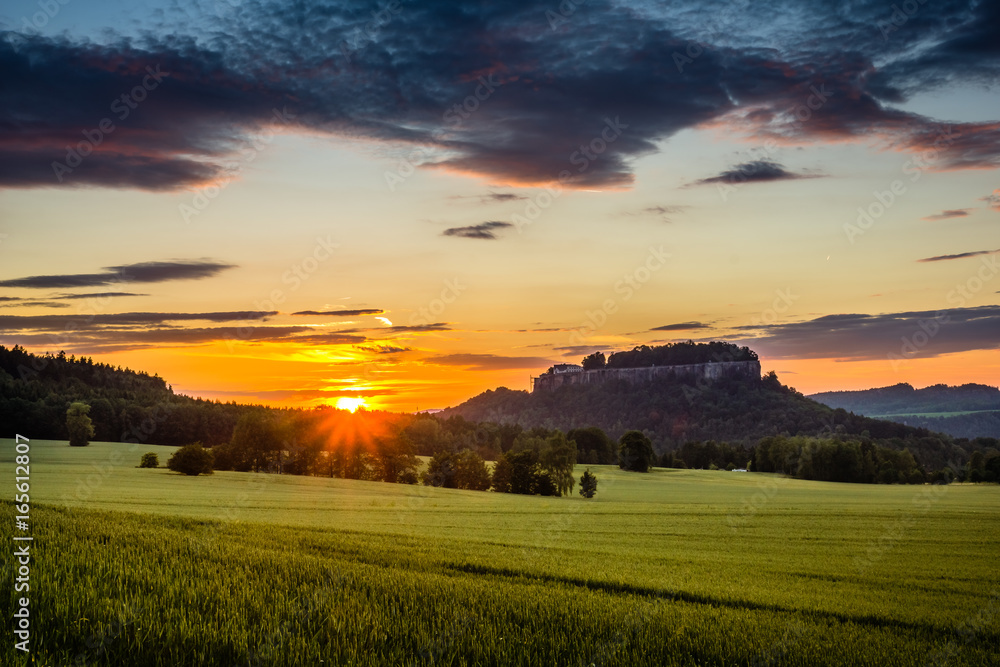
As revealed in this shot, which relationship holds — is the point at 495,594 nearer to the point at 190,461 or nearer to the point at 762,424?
the point at 190,461

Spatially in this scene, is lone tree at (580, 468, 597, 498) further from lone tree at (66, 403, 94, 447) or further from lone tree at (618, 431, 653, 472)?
lone tree at (66, 403, 94, 447)

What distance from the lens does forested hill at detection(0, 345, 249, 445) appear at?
360ft

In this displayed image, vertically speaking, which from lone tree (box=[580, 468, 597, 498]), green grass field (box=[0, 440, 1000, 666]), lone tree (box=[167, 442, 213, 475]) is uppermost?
green grass field (box=[0, 440, 1000, 666])

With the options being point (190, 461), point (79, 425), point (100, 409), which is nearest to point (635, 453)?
point (190, 461)

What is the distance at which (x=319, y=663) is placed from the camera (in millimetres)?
8789

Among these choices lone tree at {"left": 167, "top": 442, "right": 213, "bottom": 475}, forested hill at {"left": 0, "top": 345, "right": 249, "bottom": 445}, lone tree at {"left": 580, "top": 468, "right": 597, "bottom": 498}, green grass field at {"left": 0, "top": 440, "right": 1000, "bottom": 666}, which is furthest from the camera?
forested hill at {"left": 0, "top": 345, "right": 249, "bottom": 445}

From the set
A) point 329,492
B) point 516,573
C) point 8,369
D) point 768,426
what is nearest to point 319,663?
point 516,573

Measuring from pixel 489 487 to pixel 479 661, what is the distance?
78.6 meters

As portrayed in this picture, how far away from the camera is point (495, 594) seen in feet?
45.8

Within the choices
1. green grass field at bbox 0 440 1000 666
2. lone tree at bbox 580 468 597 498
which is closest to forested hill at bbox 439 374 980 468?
lone tree at bbox 580 468 597 498

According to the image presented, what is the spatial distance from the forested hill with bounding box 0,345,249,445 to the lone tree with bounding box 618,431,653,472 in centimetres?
6946

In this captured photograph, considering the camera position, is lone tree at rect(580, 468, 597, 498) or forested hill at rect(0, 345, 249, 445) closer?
lone tree at rect(580, 468, 597, 498)

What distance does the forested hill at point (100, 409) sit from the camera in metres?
110

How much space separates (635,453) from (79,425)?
289 feet
